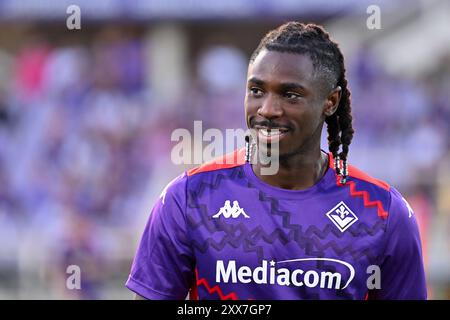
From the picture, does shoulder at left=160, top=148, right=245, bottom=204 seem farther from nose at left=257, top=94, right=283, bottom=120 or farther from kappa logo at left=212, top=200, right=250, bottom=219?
nose at left=257, top=94, right=283, bottom=120

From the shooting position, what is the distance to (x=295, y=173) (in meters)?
3.95

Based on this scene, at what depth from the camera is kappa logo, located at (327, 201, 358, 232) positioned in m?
3.89

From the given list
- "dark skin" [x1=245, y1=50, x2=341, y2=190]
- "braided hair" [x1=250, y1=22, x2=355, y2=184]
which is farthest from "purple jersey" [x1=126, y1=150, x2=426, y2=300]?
"braided hair" [x1=250, y1=22, x2=355, y2=184]

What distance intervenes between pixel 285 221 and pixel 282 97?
21.3 inches

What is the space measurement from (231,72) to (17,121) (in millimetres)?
2981

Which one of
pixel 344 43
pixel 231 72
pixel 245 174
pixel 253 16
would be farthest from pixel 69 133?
pixel 245 174

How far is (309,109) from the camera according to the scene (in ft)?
12.5

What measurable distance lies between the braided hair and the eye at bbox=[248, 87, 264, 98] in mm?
166

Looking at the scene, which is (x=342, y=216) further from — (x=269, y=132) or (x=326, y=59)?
(x=326, y=59)

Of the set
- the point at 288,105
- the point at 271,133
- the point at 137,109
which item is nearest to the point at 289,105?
the point at 288,105

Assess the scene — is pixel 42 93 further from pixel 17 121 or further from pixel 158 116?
pixel 158 116

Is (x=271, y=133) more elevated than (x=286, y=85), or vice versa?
(x=286, y=85)

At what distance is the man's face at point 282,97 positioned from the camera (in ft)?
12.2

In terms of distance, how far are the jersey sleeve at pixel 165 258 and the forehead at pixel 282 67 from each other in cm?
65
